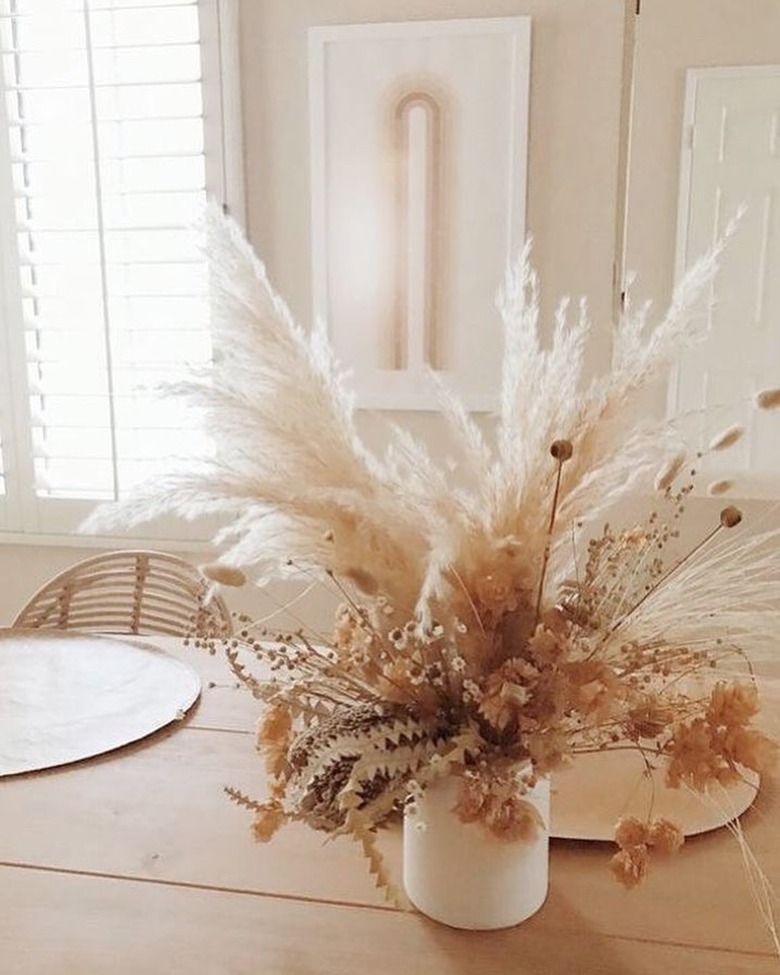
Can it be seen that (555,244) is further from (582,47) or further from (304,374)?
(304,374)

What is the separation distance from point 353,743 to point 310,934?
23 centimetres

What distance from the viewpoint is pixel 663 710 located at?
979 mm

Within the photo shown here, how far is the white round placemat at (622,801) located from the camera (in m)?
1.20

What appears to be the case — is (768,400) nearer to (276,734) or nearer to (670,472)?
(670,472)

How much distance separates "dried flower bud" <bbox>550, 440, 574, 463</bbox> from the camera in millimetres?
890

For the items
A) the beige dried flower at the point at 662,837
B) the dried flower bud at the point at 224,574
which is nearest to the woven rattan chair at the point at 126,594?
the dried flower bud at the point at 224,574

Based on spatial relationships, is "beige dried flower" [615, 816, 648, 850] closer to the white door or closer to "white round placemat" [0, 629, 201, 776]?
"white round placemat" [0, 629, 201, 776]

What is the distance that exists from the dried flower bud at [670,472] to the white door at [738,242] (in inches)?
57.8

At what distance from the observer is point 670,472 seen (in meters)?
0.96

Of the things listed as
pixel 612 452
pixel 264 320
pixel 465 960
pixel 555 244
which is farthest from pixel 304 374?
pixel 555 244

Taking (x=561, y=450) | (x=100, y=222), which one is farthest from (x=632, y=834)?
(x=100, y=222)

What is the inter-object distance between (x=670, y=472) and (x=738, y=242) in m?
1.70

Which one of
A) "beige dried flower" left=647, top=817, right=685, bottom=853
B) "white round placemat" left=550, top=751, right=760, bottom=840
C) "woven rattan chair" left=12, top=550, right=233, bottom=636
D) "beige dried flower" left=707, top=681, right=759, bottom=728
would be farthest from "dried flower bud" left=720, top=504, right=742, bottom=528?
"woven rattan chair" left=12, top=550, right=233, bottom=636

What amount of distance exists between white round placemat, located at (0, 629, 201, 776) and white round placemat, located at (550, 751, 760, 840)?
1.84 feet
